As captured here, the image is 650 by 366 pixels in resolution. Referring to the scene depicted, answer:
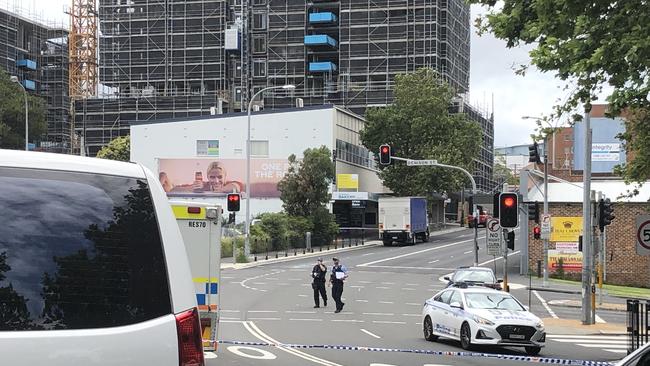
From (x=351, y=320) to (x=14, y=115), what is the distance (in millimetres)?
60540

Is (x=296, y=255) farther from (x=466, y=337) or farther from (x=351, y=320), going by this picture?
(x=466, y=337)

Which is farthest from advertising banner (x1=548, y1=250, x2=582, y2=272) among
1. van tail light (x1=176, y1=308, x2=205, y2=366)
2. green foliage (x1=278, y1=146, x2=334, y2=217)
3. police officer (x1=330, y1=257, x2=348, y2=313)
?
van tail light (x1=176, y1=308, x2=205, y2=366)

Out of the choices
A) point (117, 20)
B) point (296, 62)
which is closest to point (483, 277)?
point (296, 62)

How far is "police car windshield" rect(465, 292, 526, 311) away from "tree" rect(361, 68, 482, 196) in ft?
178

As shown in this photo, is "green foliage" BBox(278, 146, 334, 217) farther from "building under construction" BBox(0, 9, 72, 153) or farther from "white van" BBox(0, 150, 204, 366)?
"white van" BBox(0, 150, 204, 366)

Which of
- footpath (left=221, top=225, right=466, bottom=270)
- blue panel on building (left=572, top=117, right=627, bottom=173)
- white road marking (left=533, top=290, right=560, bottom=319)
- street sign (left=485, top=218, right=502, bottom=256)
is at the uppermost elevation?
blue panel on building (left=572, top=117, right=627, bottom=173)

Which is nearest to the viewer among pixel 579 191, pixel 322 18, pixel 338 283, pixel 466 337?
pixel 466 337

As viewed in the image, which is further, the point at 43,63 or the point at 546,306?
the point at 43,63

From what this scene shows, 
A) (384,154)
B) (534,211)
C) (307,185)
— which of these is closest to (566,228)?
(534,211)

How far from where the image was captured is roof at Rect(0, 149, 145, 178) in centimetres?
341

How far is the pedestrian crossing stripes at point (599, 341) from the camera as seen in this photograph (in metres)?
19.1

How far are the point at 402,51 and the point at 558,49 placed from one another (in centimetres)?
7787

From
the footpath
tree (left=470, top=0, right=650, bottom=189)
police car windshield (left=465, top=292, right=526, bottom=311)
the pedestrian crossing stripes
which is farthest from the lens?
the footpath

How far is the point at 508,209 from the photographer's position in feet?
77.4
